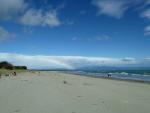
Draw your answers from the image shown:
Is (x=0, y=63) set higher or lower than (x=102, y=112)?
higher

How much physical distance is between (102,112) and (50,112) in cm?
207

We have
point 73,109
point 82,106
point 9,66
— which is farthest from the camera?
point 9,66

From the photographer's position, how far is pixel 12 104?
11.1 meters

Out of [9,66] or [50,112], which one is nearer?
[50,112]

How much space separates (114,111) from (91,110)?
94cm

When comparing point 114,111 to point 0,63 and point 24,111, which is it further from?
point 0,63

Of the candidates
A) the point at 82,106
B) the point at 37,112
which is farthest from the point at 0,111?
the point at 82,106

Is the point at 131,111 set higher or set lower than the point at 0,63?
lower

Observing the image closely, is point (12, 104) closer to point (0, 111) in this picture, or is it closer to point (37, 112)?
point (0, 111)

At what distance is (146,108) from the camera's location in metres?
10.1

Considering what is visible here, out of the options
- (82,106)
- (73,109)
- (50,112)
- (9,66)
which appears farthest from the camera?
(9,66)

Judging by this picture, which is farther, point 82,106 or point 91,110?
point 82,106

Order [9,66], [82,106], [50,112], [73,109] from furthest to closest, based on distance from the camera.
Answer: [9,66] → [82,106] → [73,109] → [50,112]

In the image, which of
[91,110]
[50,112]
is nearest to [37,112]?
[50,112]
